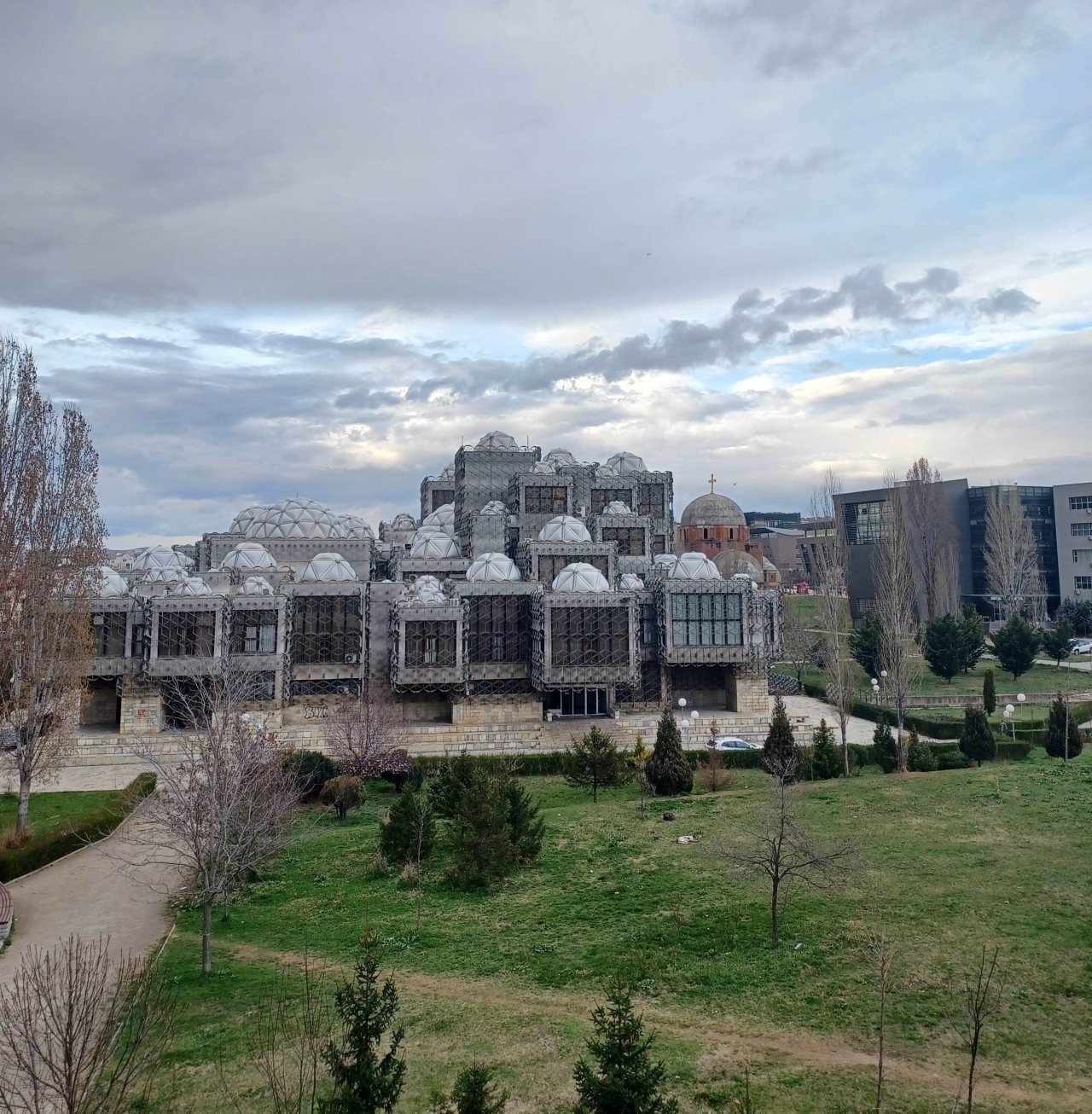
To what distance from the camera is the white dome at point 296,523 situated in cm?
5984

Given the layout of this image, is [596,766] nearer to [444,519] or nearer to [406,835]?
[406,835]

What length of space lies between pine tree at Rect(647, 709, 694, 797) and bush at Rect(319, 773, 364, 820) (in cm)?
987

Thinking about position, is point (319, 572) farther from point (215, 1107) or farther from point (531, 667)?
point (215, 1107)

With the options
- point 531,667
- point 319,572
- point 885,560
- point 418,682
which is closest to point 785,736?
point 531,667

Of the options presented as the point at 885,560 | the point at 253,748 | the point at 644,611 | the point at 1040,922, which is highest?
the point at 885,560

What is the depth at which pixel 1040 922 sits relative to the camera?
50.4 ft

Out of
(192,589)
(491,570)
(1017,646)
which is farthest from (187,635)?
(1017,646)

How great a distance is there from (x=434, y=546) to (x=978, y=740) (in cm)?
3419

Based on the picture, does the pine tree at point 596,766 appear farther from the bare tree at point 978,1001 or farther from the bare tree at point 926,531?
the bare tree at point 926,531

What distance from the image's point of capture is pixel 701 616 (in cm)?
4700

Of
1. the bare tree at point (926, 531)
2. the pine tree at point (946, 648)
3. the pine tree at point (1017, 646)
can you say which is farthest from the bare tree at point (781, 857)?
the bare tree at point (926, 531)

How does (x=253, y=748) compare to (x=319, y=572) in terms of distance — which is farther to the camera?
(x=319, y=572)

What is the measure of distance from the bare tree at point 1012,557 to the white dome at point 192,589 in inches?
2295

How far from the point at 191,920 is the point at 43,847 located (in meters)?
7.57
